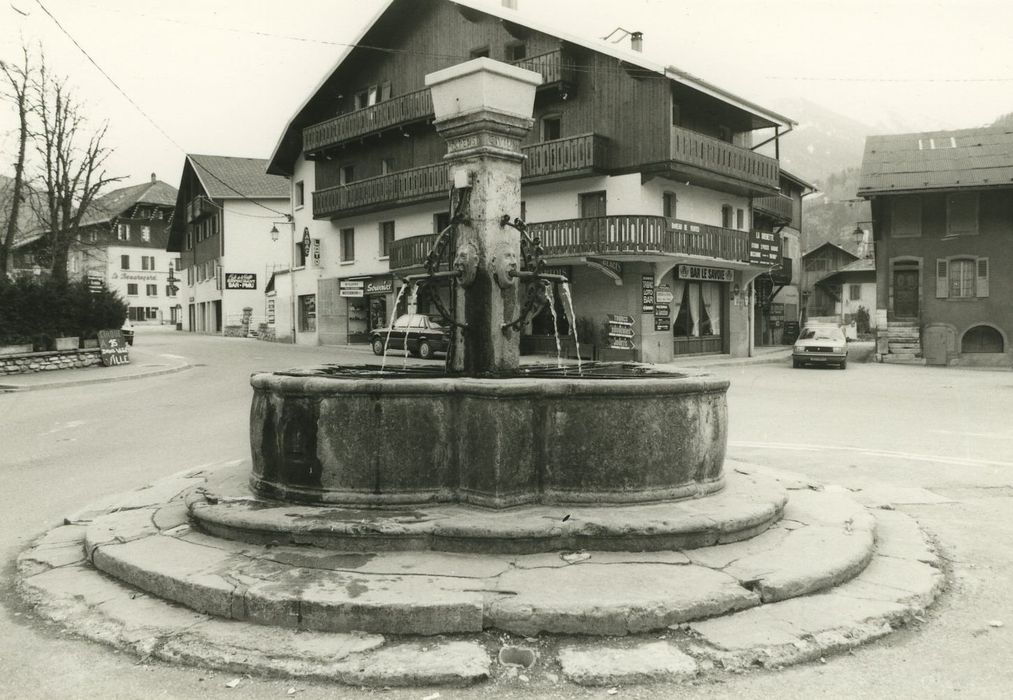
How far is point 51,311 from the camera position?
22.4 meters

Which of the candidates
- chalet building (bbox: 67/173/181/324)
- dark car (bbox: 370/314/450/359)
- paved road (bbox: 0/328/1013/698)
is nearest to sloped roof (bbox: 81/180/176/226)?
chalet building (bbox: 67/173/181/324)

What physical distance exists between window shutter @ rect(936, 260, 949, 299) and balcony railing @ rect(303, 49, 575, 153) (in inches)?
629

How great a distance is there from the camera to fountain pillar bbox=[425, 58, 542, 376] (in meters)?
6.45

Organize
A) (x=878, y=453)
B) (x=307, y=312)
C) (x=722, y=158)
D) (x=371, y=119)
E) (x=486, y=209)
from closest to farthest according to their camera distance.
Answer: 1. (x=486, y=209)
2. (x=878, y=453)
3. (x=722, y=158)
4. (x=371, y=119)
5. (x=307, y=312)

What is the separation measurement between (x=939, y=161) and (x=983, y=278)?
4928mm

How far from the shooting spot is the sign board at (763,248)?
29438mm

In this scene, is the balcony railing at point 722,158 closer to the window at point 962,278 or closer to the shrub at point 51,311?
the window at point 962,278

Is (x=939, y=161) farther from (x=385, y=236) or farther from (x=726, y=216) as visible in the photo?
(x=385, y=236)

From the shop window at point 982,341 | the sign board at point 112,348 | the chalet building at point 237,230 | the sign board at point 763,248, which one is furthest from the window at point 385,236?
the shop window at point 982,341

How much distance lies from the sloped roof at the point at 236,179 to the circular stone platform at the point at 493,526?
4485cm

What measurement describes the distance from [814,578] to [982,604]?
38.5 inches

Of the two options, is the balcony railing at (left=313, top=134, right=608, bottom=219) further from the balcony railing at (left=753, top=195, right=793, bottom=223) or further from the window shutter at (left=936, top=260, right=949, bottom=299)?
the window shutter at (left=936, top=260, right=949, bottom=299)

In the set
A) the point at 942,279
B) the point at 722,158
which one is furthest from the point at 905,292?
the point at 722,158

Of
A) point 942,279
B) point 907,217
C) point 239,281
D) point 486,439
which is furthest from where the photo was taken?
point 239,281
